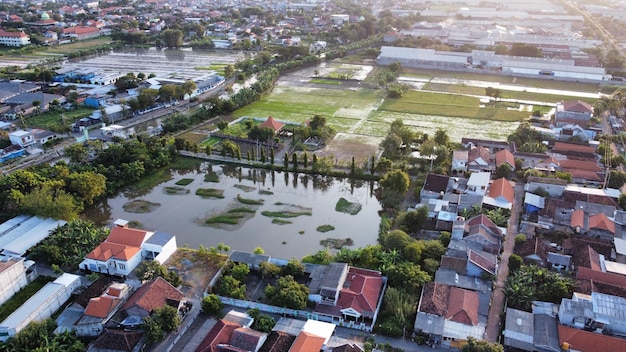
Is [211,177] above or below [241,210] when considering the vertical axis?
above

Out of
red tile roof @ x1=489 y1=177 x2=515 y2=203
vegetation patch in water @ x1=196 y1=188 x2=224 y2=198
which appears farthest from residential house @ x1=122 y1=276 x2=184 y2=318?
red tile roof @ x1=489 y1=177 x2=515 y2=203

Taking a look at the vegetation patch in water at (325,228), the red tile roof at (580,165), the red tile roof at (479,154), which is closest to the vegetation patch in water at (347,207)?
the vegetation patch in water at (325,228)

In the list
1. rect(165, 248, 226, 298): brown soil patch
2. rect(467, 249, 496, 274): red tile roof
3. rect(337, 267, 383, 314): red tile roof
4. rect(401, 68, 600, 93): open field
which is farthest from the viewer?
rect(401, 68, 600, 93): open field

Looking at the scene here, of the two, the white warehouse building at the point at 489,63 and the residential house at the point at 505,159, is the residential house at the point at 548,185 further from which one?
the white warehouse building at the point at 489,63

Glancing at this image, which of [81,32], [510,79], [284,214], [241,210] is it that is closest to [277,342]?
[284,214]

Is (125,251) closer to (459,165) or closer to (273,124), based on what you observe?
(273,124)

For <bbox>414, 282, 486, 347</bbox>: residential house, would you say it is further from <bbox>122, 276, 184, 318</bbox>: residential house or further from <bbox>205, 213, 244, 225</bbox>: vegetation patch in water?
<bbox>205, 213, 244, 225</bbox>: vegetation patch in water
